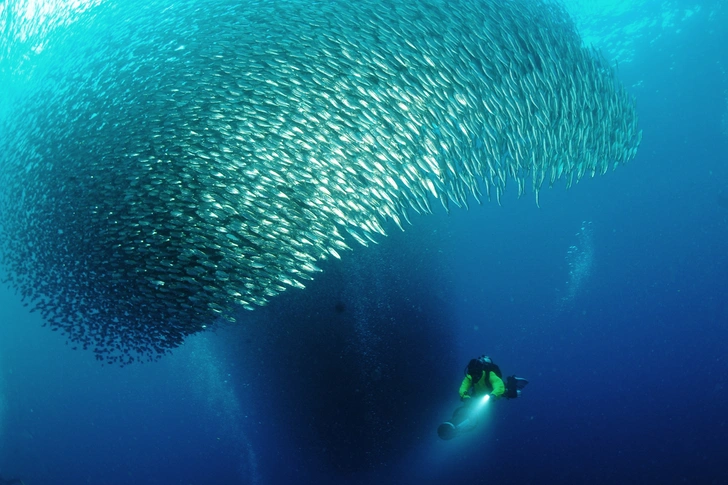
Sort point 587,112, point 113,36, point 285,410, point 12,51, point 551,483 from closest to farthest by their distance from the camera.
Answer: point 587,112, point 113,36, point 12,51, point 285,410, point 551,483

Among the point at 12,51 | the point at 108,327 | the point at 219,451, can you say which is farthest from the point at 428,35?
the point at 219,451

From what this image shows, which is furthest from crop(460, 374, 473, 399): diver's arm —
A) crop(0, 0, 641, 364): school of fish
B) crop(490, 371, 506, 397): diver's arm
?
crop(0, 0, 641, 364): school of fish

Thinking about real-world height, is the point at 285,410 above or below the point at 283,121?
above

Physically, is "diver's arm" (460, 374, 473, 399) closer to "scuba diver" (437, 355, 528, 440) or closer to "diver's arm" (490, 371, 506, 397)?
"scuba diver" (437, 355, 528, 440)

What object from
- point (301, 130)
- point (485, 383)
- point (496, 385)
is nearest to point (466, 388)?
point (485, 383)

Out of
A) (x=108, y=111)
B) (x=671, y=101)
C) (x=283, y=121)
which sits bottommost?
(x=283, y=121)

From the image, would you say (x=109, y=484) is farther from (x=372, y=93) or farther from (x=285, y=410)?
(x=372, y=93)

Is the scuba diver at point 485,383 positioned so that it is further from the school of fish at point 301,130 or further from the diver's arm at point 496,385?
the school of fish at point 301,130

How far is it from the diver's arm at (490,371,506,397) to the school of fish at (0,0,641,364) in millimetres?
3614

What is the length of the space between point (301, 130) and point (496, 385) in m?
5.52

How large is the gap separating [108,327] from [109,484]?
33433 millimetres

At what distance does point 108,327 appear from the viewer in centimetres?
759

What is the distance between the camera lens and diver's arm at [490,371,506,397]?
7.33 meters

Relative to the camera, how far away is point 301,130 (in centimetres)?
525
